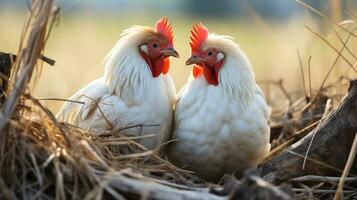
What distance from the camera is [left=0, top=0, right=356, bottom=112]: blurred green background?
6121mm

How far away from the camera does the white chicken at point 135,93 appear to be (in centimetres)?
411

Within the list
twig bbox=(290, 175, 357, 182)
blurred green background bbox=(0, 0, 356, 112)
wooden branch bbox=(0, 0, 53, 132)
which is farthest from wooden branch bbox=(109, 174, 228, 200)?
twig bbox=(290, 175, 357, 182)

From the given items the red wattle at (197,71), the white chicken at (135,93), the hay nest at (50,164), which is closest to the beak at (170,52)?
the white chicken at (135,93)

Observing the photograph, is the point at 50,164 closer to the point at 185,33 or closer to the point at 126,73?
the point at 126,73

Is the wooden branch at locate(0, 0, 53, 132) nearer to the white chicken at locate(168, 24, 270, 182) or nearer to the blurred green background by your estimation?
the blurred green background

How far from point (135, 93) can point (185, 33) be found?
1170cm

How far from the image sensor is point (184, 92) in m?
4.40

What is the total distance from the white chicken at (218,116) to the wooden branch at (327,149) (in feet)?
0.98

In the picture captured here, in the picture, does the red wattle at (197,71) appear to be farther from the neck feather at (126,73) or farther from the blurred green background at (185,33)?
the blurred green background at (185,33)

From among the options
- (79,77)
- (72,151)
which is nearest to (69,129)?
(72,151)

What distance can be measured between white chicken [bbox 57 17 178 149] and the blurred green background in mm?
404

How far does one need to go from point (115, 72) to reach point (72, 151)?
1.22 metres

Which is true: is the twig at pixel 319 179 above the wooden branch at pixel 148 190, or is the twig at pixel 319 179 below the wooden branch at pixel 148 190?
below

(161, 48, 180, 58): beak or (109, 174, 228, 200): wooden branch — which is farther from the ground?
(161, 48, 180, 58): beak
